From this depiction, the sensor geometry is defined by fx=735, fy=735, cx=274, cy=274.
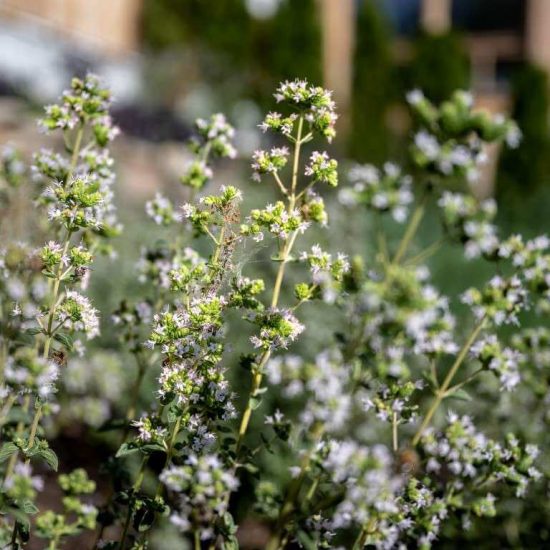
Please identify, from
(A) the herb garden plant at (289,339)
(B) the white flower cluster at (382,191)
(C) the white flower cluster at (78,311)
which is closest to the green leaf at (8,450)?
(A) the herb garden plant at (289,339)

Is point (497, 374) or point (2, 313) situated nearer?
point (2, 313)

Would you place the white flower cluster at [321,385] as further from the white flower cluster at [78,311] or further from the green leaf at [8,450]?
the green leaf at [8,450]

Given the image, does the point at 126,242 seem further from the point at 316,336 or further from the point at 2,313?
the point at 2,313

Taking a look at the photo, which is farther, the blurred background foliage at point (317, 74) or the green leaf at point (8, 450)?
the blurred background foliage at point (317, 74)

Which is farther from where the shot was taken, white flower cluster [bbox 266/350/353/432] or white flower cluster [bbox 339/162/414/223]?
white flower cluster [bbox 339/162/414/223]

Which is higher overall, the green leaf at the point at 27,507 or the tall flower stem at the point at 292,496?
the tall flower stem at the point at 292,496

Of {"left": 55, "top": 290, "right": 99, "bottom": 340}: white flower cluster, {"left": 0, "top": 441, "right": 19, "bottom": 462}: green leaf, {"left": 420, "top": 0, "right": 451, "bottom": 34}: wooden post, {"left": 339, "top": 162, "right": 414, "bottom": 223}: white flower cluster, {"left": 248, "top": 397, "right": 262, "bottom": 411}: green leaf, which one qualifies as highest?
{"left": 420, "top": 0, "right": 451, "bottom": 34}: wooden post

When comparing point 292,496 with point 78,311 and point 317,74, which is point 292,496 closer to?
point 78,311

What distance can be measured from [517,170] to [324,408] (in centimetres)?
1100

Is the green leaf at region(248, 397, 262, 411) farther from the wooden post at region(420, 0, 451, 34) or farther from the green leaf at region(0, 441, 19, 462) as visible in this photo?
the wooden post at region(420, 0, 451, 34)

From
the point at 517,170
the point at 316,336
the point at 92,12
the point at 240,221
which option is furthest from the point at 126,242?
the point at 517,170

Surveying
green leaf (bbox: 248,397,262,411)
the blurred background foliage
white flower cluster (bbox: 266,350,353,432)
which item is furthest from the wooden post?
white flower cluster (bbox: 266,350,353,432)

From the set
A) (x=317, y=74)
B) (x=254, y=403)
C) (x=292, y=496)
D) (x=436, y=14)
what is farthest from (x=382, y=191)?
(x=436, y=14)

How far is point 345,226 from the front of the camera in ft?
21.4
